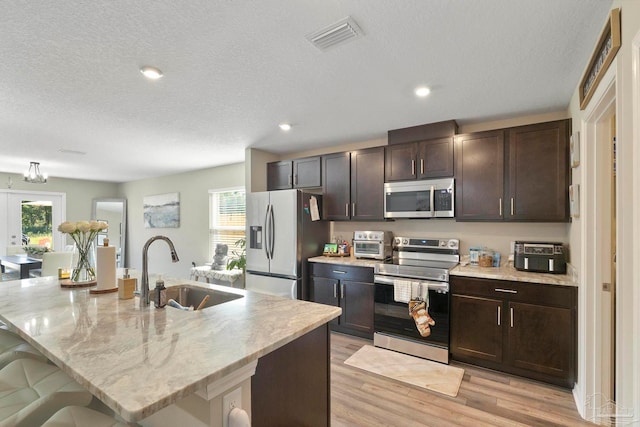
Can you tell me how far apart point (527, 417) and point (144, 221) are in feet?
25.0

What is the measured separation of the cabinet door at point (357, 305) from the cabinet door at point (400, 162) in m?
1.27

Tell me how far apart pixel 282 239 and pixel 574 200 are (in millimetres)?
2871

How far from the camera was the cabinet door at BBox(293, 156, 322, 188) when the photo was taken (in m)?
4.05

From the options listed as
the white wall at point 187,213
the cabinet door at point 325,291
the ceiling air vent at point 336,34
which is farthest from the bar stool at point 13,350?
the white wall at point 187,213

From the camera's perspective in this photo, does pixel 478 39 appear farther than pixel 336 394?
No

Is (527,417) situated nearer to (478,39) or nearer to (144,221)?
(478,39)

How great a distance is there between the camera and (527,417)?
2.10 metres

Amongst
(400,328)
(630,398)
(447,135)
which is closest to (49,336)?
(630,398)

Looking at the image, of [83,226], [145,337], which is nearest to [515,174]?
[145,337]

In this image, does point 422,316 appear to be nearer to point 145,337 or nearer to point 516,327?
point 516,327

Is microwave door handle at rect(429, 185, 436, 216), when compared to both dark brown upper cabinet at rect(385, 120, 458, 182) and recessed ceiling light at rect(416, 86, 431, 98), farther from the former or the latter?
recessed ceiling light at rect(416, 86, 431, 98)

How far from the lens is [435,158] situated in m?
3.25

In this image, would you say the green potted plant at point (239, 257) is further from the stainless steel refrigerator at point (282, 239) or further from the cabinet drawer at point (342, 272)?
the cabinet drawer at point (342, 272)

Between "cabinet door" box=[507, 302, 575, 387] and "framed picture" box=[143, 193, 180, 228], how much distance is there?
6.04 meters
